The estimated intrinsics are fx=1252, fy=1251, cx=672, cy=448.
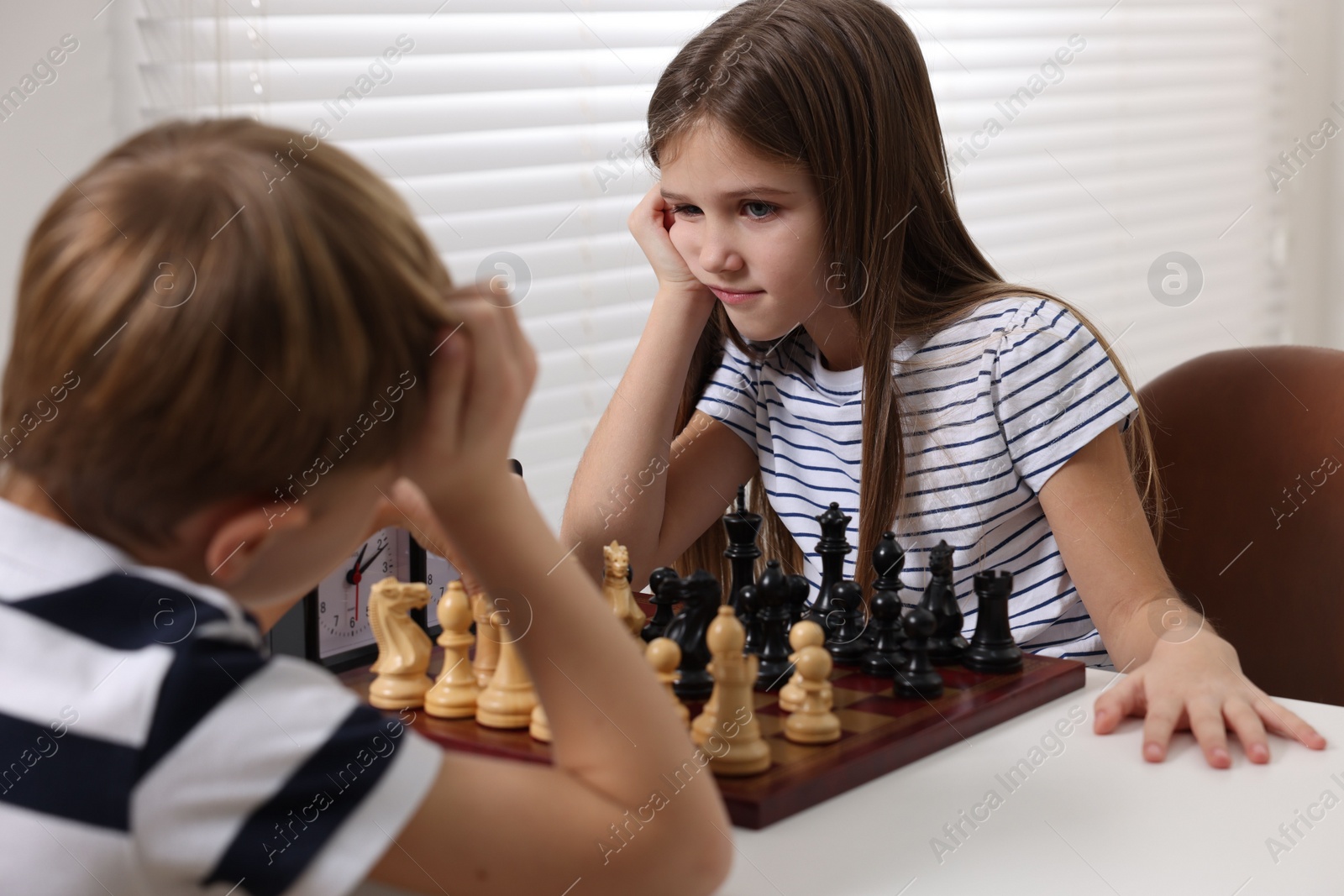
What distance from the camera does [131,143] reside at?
2.04 feet

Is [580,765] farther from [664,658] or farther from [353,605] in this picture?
[353,605]

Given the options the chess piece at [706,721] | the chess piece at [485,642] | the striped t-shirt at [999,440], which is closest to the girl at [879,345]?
the striped t-shirt at [999,440]

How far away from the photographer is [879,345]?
148 centimetres

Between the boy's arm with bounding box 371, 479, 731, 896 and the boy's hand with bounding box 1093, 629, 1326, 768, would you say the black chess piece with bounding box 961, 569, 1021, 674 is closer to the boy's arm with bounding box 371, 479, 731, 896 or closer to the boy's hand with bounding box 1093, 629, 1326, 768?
the boy's hand with bounding box 1093, 629, 1326, 768

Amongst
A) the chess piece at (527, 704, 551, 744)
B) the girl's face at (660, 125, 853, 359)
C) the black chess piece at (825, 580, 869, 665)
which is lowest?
the black chess piece at (825, 580, 869, 665)

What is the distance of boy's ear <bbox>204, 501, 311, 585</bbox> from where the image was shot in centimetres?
59

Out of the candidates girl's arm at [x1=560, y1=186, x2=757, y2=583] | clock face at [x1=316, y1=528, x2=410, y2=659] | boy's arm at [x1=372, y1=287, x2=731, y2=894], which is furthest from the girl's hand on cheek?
boy's arm at [x1=372, y1=287, x2=731, y2=894]

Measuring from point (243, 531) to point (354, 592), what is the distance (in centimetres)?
56

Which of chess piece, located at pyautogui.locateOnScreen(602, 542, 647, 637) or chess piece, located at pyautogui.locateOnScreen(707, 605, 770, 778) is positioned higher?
chess piece, located at pyautogui.locateOnScreen(707, 605, 770, 778)

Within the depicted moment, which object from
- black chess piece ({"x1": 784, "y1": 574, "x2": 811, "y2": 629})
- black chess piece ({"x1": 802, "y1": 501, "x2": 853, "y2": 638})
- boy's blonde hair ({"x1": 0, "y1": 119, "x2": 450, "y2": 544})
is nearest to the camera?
boy's blonde hair ({"x1": 0, "y1": 119, "x2": 450, "y2": 544})

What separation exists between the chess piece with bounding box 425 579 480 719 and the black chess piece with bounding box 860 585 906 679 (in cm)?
33

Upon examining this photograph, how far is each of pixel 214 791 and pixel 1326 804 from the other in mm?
718

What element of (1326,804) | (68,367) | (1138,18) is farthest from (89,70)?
(1138,18)

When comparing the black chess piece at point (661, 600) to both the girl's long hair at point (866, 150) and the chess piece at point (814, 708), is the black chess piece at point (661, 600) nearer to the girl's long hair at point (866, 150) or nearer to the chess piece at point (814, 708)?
the chess piece at point (814, 708)
